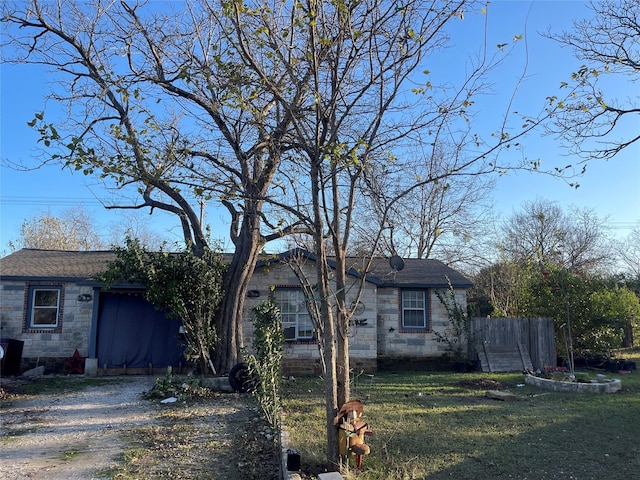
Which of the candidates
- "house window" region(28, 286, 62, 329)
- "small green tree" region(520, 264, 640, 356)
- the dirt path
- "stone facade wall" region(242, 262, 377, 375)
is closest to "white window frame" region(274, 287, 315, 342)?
"stone facade wall" region(242, 262, 377, 375)

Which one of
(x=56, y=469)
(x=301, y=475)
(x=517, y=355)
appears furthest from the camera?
(x=517, y=355)

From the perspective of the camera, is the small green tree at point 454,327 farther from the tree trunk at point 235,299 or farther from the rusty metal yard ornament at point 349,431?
the rusty metal yard ornament at point 349,431

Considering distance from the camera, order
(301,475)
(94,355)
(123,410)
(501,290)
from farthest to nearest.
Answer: (501,290) < (94,355) < (123,410) < (301,475)

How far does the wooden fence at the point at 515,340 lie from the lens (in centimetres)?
1416

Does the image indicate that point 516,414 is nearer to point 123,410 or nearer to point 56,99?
point 123,410

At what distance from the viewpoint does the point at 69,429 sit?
723 centimetres

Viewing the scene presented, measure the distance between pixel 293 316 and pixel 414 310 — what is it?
382 centimetres

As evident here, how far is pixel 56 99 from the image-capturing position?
32.7 feet

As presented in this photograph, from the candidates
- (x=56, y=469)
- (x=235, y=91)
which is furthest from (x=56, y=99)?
(x=56, y=469)

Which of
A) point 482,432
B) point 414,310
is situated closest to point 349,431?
point 482,432

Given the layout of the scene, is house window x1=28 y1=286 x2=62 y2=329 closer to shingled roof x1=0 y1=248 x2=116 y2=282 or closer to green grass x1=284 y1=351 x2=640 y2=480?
shingled roof x1=0 y1=248 x2=116 y2=282

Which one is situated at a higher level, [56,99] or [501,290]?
[56,99]

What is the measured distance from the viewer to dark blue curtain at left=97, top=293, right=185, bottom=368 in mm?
13289

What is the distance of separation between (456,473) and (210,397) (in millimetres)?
5975
